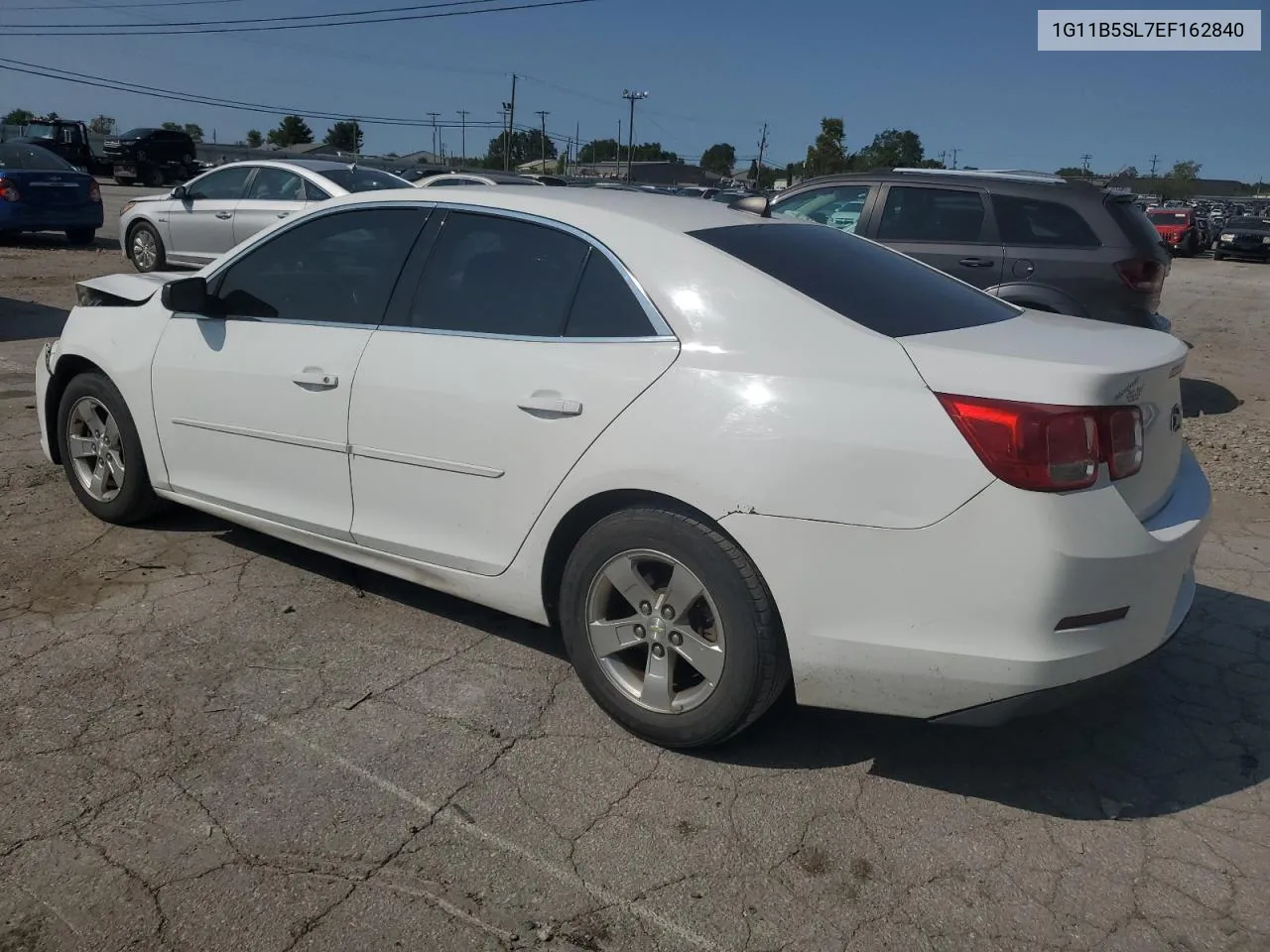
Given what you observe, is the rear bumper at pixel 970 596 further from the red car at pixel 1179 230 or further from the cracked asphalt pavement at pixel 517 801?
the red car at pixel 1179 230

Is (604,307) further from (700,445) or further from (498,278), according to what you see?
(700,445)

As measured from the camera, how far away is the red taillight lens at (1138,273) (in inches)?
295

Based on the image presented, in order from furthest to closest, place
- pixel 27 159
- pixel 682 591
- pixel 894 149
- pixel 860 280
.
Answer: pixel 894 149
pixel 27 159
pixel 860 280
pixel 682 591

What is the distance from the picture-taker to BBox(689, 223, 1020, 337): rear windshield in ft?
10.4

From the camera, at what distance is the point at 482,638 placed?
400 cm

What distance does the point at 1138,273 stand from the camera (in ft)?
24.7

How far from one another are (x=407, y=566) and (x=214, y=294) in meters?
1.53

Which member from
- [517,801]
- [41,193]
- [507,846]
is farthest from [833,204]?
[41,193]

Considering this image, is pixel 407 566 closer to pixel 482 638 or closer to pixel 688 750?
pixel 482 638

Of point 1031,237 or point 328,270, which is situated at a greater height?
point 1031,237

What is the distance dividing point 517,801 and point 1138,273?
640 cm

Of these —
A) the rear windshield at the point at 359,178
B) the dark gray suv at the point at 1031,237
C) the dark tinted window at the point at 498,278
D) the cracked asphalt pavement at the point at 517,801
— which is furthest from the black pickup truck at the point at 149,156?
the dark tinted window at the point at 498,278

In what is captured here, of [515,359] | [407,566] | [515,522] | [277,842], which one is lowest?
[277,842]

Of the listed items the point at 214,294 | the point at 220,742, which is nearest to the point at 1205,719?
the point at 220,742
